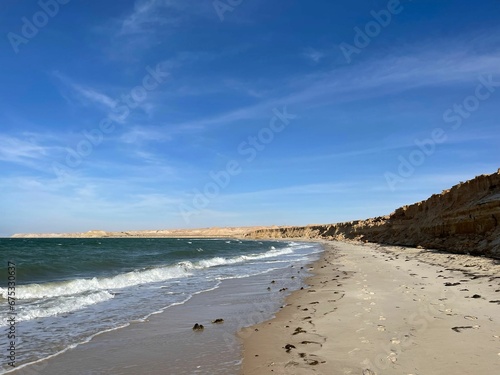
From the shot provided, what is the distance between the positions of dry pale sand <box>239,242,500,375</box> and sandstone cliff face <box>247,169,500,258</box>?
1185 centimetres

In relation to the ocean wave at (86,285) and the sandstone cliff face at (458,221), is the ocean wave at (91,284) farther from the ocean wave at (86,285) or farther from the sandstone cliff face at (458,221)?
the sandstone cliff face at (458,221)

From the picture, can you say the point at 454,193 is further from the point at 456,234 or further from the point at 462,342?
the point at 462,342

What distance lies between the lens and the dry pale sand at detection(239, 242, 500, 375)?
5.75 metres

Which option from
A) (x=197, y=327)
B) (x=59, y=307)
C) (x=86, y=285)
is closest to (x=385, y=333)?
(x=197, y=327)

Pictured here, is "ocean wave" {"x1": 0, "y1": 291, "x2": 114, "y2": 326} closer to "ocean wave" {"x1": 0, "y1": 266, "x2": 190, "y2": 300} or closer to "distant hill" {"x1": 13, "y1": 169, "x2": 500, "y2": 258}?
"ocean wave" {"x1": 0, "y1": 266, "x2": 190, "y2": 300}

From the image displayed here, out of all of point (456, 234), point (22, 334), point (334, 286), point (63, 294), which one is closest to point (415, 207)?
point (456, 234)

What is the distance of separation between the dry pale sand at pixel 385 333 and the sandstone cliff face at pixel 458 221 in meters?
11.8

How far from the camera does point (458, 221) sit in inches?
1174

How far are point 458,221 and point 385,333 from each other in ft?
87.8

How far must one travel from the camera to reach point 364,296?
12227 mm

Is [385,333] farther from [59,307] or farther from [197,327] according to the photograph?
[59,307]

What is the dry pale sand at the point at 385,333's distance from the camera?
5.75 m

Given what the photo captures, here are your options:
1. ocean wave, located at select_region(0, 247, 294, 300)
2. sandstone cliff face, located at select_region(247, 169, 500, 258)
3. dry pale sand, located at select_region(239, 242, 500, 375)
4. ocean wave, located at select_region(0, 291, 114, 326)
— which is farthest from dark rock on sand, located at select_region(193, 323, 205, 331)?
sandstone cliff face, located at select_region(247, 169, 500, 258)

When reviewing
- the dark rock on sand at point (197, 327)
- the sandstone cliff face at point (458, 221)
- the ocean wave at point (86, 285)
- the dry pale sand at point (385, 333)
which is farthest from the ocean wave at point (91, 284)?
the sandstone cliff face at point (458, 221)
